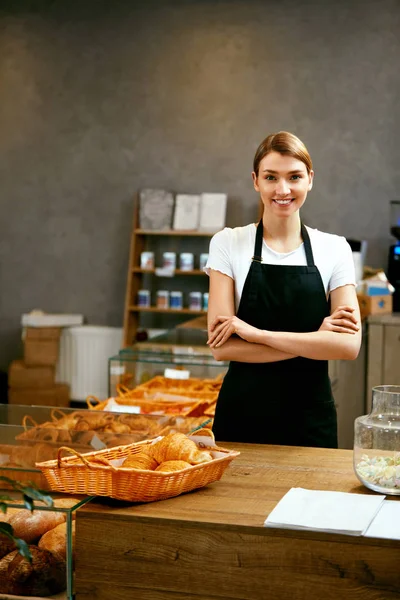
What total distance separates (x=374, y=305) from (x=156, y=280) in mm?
2207

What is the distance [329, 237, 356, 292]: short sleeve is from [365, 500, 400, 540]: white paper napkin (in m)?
0.96

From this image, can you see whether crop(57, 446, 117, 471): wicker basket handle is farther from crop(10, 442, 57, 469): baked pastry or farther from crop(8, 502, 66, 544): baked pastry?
crop(10, 442, 57, 469): baked pastry

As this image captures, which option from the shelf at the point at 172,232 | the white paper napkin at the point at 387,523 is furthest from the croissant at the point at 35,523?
the shelf at the point at 172,232

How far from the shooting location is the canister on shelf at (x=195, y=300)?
23.7 ft

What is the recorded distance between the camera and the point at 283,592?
171cm

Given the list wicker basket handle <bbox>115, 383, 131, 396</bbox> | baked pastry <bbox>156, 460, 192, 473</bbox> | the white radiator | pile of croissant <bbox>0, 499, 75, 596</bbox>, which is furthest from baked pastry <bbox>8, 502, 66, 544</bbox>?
the white radiator

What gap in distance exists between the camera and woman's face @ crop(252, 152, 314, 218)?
2.54 m

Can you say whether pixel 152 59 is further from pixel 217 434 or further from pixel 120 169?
pixel 217 434

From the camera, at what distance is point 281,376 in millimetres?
2670

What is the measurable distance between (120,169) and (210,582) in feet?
20.0

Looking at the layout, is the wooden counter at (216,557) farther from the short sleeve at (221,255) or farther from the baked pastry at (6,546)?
the short sleeve at (221,255)

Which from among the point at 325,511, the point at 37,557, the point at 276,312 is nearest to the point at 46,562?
the point at 37,557

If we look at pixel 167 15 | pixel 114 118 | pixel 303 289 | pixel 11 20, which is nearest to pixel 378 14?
pixel 167 15

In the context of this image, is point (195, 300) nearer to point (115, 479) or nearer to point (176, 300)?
point (176, 300)
